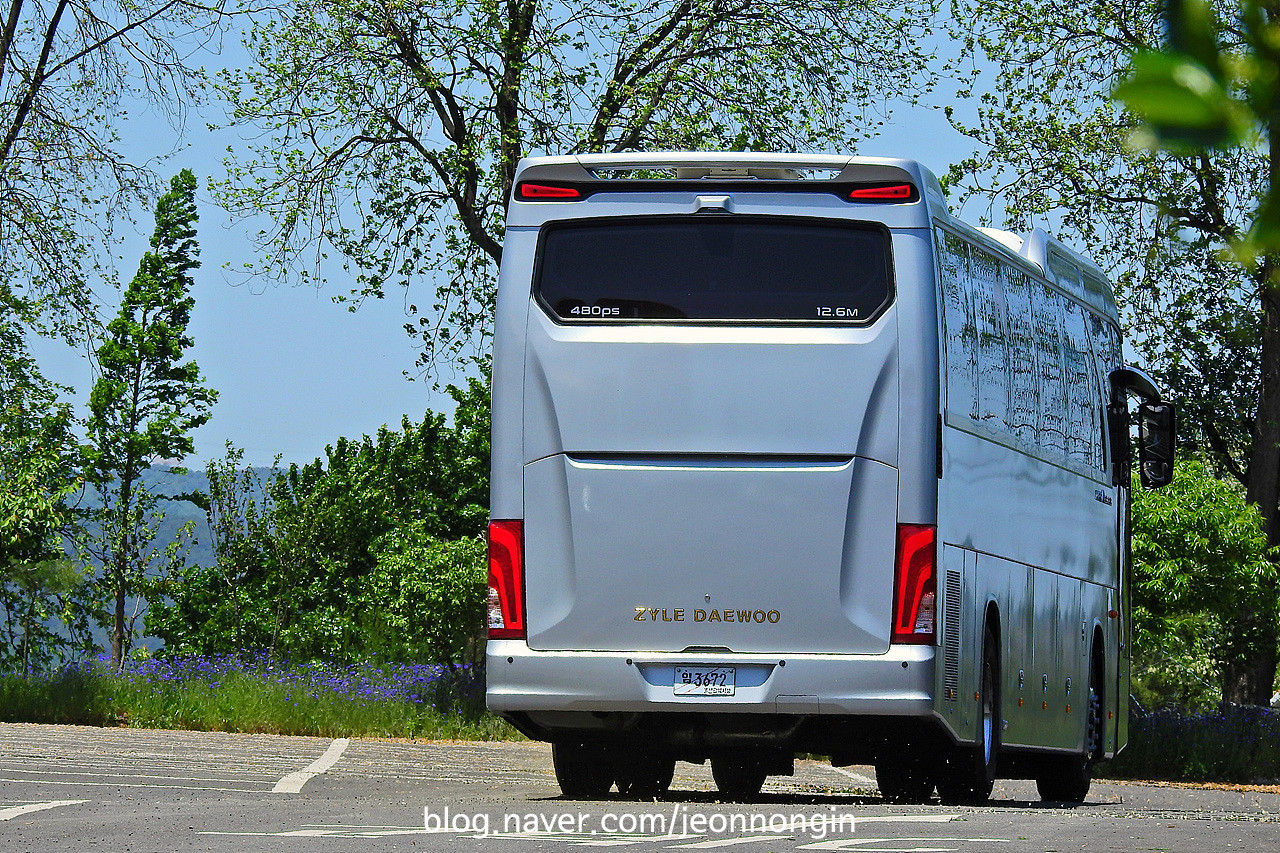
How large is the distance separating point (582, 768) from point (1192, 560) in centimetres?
1948

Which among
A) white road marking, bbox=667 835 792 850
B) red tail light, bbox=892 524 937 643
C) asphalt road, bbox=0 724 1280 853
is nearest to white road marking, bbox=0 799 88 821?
asphalt road, bbox=0 724 1280 853

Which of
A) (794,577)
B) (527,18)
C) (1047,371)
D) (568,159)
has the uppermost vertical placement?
(527,18)

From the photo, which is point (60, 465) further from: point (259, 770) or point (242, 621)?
point (242, 621)

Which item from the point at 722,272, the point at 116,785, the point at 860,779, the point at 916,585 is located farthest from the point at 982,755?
the point at 860,779

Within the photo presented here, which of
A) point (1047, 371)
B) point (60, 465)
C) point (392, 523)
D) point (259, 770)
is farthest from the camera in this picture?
point (392, 523)

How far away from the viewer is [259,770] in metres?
15.6

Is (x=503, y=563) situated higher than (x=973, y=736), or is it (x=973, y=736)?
(x=503, y=563)

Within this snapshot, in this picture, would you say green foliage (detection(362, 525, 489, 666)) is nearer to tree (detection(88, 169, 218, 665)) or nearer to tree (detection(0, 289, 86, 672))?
tree (detection(0, 289, 86, 672))

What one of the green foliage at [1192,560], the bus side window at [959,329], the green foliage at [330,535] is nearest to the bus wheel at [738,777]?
the bus side window at [959,329]

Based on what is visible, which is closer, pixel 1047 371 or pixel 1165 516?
pixel 1047 371

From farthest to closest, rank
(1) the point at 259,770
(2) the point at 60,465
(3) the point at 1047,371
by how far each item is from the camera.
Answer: (2) the point at 60,465 → (1) the point at 259,770 → (3) the point at 1047,371

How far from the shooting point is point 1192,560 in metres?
29.7

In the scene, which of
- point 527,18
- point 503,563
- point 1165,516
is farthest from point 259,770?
point 1165,516

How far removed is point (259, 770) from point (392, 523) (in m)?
38.4
